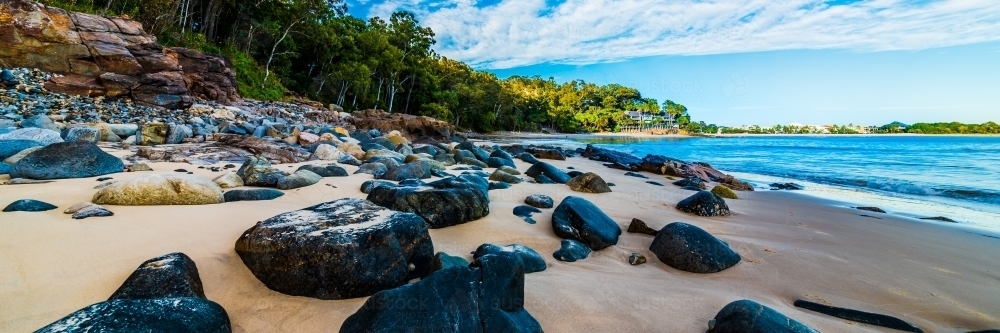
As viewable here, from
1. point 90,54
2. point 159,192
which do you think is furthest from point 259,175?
point 90,54

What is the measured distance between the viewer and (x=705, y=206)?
450cm

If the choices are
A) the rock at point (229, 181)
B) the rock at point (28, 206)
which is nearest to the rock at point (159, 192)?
the rock at point (28, 206)

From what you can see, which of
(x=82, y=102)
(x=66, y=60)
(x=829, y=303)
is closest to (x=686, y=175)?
(x=829, y=303)

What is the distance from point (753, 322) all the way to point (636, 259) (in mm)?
1167

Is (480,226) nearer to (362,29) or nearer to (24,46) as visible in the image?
(24,46)

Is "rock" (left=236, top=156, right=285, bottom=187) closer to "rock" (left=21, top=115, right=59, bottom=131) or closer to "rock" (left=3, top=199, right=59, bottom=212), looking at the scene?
"rock" (left=3, top=199, right=59, bottom=212)

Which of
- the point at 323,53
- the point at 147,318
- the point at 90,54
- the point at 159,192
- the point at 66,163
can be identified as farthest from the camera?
the point at 323,53

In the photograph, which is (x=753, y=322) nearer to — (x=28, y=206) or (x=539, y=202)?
(x=539, y=202)

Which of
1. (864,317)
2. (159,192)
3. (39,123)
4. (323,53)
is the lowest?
(864,317)

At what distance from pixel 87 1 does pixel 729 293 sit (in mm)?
21718

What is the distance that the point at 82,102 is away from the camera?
9562 mm

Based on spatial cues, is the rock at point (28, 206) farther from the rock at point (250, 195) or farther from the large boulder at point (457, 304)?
the large boulder at point (457, 304)

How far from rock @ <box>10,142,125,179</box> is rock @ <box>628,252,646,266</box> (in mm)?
5127

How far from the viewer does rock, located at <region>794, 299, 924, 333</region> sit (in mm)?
2018
